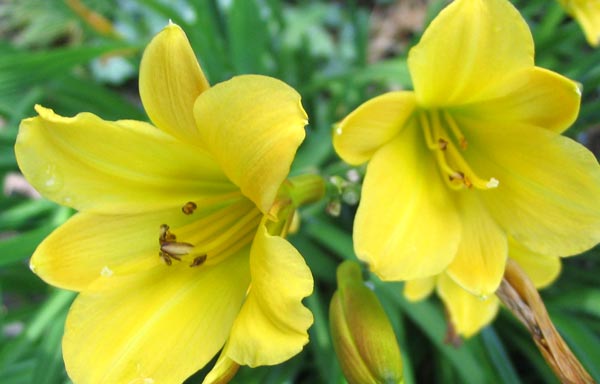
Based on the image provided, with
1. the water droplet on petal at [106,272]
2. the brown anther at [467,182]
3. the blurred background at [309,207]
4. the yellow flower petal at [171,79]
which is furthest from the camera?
the blurred background at [309,207]

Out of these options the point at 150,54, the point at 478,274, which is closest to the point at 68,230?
the point at 150,54

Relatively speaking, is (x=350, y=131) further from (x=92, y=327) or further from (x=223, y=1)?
(x=223, y=1)

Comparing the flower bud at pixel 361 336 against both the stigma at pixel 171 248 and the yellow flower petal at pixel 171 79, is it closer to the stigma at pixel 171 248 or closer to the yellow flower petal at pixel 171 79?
the stigma at pixel 171 248

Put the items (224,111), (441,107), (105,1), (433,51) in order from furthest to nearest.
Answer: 1. (105,1)
2. (441,107)
3. (433,51)
4. (224,111)

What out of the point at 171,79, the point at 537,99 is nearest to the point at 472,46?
the point at 537,99

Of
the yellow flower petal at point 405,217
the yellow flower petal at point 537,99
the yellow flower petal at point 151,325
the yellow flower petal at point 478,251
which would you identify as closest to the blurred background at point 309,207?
the yellow flower petal at point 151,325
